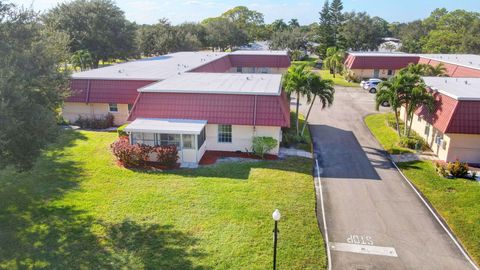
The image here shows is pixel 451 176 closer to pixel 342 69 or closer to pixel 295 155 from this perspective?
pixel 295 155

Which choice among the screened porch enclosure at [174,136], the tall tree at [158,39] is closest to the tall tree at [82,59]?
the tall tree at [158,39]

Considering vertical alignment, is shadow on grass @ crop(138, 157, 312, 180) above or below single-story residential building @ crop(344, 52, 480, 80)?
below

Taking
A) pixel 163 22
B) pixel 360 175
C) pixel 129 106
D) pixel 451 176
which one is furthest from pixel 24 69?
pixel 163 22

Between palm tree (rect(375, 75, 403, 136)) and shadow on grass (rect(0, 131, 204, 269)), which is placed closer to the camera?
shadow on grass (rect(0, 131, 204, 269))

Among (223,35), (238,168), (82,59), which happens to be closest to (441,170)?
(238,168)

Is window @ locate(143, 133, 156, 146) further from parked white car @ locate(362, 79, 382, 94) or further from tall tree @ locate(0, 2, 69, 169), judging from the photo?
parked white car @ locate(362, 79, 382, 94)

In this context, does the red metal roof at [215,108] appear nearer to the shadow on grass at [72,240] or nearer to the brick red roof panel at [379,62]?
the shadow on grass at [72,240]

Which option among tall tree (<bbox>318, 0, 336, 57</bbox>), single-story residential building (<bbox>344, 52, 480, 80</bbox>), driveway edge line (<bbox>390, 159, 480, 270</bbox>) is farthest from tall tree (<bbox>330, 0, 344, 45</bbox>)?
driveway edge line (<bbox>390, 159, 480, 270</bbox>)
